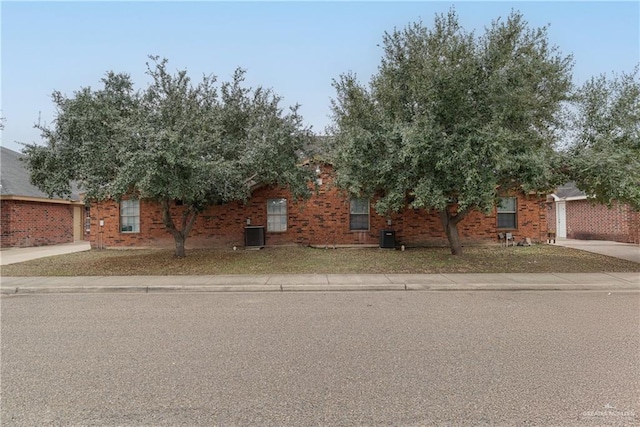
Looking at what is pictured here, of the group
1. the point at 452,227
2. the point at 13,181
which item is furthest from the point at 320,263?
the point at 13,181

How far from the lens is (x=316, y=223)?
17.0m

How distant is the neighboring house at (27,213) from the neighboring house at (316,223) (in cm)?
484

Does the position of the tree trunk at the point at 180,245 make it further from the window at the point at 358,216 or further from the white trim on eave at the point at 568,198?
the white trim on eave at the point at 568,198

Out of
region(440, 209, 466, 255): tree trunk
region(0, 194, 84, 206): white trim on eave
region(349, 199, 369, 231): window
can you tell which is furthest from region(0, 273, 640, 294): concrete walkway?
region(0, 194, 84, 206): white trim on eave

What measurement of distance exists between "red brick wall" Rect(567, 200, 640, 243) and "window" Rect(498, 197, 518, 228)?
377cm

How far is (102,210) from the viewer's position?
17.7 metres

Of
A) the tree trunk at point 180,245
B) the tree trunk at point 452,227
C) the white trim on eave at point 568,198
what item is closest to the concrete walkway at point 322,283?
the tree trunk at point 452,227

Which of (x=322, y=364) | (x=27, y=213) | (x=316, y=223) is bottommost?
(x=322, y=364)

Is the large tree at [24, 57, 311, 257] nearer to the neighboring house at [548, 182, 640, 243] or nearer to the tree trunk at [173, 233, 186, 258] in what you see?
the tree trunk at [173, 233, 186, 258]

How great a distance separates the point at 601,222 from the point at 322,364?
22.6 metres

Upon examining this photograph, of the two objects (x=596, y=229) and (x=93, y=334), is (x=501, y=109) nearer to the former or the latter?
(x=93, y=334)

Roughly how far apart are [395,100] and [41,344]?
9733mm

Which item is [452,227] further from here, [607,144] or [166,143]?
[166,143]

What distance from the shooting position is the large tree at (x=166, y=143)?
32.0ft
